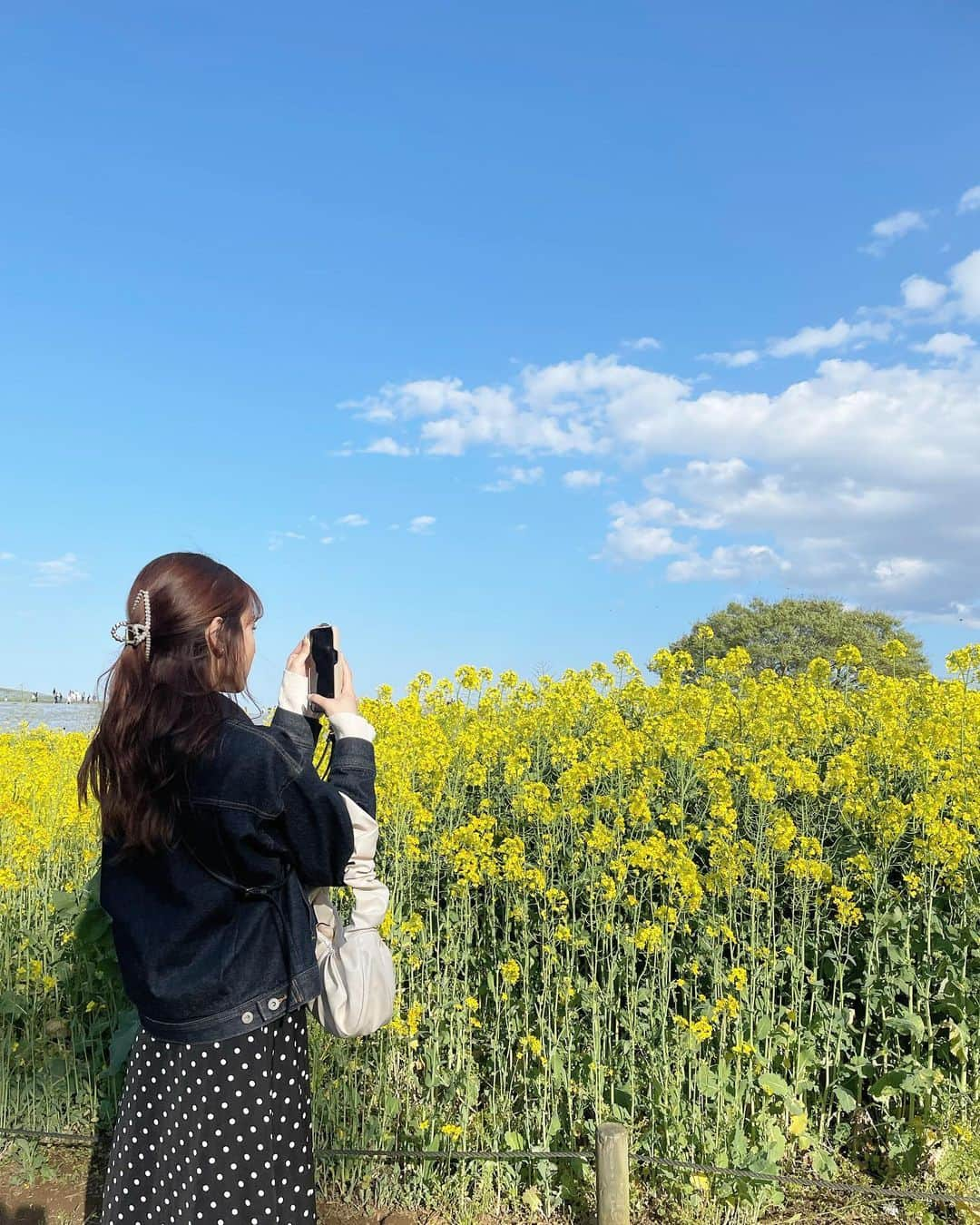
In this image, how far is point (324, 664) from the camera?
199 cm

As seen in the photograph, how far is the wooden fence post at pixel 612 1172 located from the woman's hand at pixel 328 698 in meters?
1.66

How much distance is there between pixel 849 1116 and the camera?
3740mm

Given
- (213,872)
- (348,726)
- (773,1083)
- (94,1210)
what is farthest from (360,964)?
(94,1210)

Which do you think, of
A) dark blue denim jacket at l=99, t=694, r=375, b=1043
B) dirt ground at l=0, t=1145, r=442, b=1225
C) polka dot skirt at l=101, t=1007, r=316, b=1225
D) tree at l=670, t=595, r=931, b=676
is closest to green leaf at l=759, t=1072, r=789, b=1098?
dirt ground at l=0, t=1145, r=442, b=1225

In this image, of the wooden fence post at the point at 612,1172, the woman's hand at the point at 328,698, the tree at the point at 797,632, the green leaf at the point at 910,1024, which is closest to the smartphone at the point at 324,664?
the woman's hand at the point at 328,698

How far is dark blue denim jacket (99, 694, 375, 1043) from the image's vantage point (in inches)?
70.1

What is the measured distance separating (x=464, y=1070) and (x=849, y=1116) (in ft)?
4.59

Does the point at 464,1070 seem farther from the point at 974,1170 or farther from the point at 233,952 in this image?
the point at 233,952

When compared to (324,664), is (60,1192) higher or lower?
lower

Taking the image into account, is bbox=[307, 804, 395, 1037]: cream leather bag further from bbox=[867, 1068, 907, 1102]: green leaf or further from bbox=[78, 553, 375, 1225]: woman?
bbox=[867, 1068, 907, 1102]: green leaf

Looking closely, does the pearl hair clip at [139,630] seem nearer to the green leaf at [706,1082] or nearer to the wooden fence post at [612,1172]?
the wooden fence post at [612,1172]

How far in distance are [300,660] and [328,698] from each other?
131 millimetres

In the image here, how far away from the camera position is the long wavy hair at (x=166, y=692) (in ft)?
6.00

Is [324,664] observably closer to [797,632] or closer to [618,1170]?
[618,1170]
